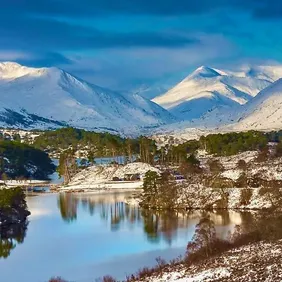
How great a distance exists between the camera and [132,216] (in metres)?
60.7

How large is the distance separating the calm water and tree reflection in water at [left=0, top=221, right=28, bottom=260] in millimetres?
368

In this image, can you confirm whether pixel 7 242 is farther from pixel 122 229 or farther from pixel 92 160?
pixel 92 160

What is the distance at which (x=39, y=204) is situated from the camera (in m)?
70.9

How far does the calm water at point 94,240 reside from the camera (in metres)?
39.7

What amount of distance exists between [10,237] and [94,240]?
6.33 meters

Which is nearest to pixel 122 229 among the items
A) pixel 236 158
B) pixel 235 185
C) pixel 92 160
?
pixel 235 185

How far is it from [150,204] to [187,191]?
3.80 m

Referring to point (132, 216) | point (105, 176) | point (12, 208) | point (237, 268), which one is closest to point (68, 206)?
point (132, 216)

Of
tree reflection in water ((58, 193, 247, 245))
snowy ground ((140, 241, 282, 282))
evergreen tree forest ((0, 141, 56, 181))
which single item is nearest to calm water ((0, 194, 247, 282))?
tree reflection in water ((58, 193, 247, 245))

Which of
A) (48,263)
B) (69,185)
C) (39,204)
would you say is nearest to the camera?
(48,263)

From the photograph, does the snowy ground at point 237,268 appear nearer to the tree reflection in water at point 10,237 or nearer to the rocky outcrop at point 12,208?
the tree reflection in water at point 10,237

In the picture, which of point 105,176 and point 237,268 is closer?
point 237,268

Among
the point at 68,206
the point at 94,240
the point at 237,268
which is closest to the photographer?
the point at 237,268

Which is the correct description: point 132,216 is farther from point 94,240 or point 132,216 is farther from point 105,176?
point 105,176
